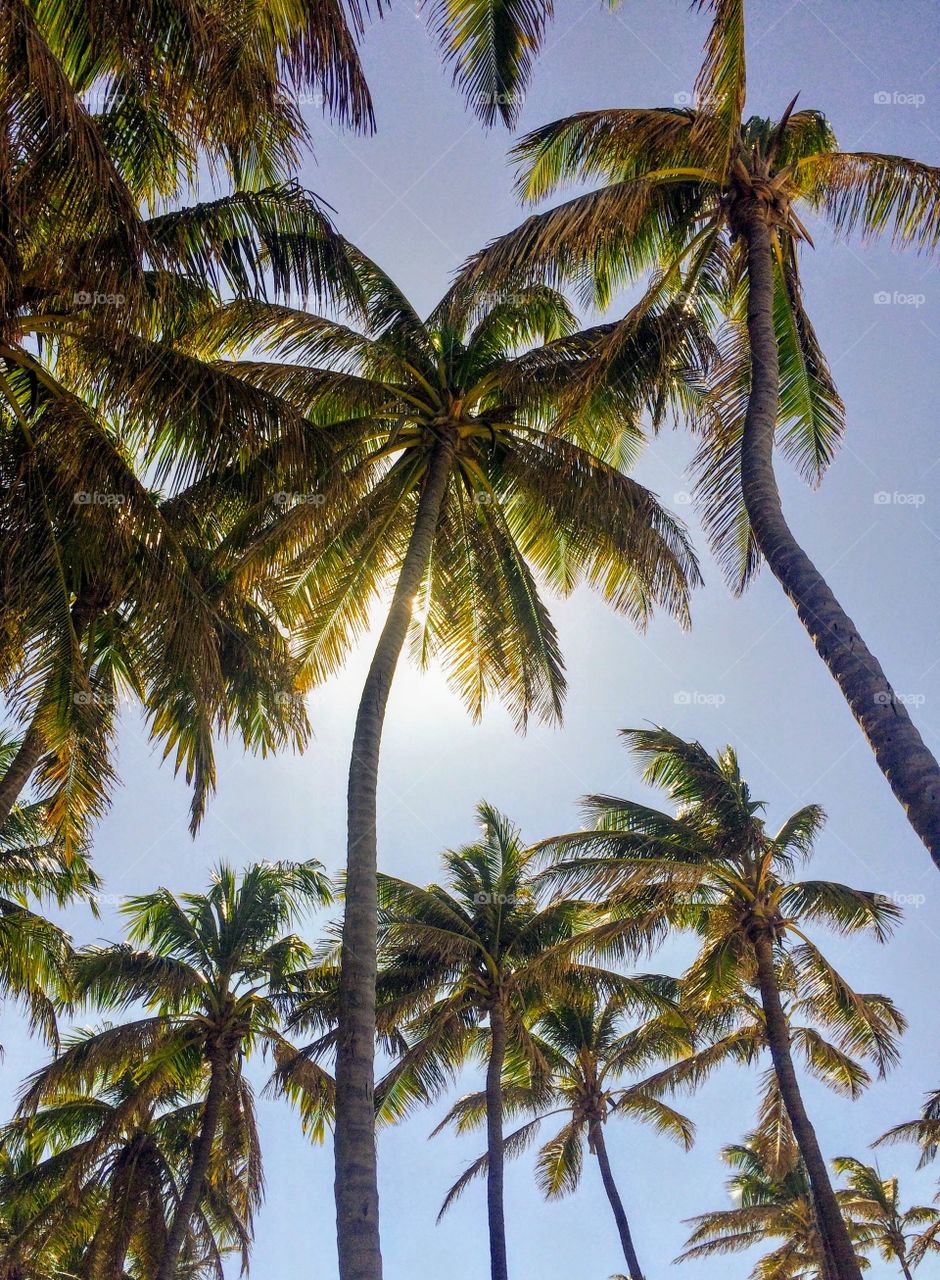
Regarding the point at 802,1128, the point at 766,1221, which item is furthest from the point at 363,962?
the point at 766,1221

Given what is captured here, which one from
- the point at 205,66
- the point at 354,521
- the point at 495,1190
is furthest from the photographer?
the point at 495,1190

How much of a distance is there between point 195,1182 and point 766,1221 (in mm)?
22392

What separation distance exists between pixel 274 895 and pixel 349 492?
35.5 ft

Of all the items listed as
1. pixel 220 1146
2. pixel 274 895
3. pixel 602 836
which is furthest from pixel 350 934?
pixel 220 1146

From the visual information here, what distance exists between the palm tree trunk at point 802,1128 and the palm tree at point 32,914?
37.4 ft

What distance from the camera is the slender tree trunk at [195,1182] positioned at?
1541 centimetres

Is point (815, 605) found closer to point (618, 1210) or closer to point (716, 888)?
point (716, 888)

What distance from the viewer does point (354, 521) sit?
41.9 ft

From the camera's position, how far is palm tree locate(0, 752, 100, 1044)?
1589cm

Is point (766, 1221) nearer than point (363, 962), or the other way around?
point (363, 962)

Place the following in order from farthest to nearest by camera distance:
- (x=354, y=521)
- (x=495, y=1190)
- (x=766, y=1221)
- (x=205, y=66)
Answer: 1. (x=766, y=1221)
2. (x=495, y=1190)
3. (x=354, y=521)
4. (x=205, y=66)

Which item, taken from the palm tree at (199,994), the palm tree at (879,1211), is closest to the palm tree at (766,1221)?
the palm tree at (879,1211)

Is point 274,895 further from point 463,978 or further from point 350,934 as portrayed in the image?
point 350,934

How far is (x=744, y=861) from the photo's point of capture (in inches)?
685
